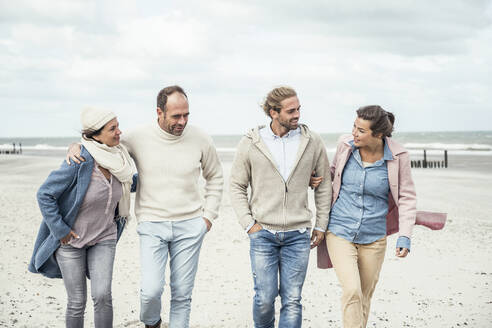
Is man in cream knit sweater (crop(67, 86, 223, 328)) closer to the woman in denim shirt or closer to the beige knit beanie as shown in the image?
the woman in denim shirt

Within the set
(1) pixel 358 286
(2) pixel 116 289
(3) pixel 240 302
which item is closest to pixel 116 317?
(2) pixel 116 289

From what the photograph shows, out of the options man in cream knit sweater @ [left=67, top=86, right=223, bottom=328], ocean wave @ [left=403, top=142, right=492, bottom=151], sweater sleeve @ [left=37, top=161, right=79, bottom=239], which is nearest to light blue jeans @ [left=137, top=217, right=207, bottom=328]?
man in cream knit sweater @ [left=67, top=86, right=223, bottom=328]

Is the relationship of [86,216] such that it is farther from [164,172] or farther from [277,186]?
[277,186]

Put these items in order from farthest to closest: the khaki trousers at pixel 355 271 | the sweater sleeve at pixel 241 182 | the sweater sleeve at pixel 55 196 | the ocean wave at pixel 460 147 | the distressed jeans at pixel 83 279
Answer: the ocean wave at pixel 460 147, the sweater sleeve at pixel 241 182, the khaki trousers at pixel 355 271, the distressed jeans at pixel 83 279, the sweater sleeve at pixel 55 196

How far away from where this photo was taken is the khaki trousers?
376 cm

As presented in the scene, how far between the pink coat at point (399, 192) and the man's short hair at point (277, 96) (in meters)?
A: 0.70

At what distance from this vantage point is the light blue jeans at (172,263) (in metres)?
3.78

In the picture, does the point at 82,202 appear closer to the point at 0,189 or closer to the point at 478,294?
the point at 478,294

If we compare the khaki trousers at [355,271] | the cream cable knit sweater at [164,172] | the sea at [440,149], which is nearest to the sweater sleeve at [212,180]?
the cream cable knit sweater at [164,172]

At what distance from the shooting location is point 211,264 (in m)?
7.66

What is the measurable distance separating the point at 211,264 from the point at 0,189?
13027mm

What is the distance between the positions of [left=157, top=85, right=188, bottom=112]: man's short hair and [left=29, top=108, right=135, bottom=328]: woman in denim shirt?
1.42ft

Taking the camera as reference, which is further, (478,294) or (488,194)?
(488,194)

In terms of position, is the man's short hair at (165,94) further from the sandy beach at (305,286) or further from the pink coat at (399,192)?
the sandy beach at (305,286)
